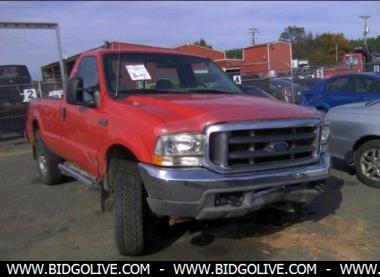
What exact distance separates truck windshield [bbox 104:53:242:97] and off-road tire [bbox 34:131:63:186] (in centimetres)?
253

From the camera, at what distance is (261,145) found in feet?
13.9

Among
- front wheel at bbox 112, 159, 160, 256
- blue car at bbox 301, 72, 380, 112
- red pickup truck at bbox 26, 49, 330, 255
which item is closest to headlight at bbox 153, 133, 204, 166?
red pickup truck at bbox 26, 49, 330, 255

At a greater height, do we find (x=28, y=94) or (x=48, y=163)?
(x=28, y=94)

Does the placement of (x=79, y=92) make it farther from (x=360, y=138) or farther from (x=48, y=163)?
(x=360, y=138)

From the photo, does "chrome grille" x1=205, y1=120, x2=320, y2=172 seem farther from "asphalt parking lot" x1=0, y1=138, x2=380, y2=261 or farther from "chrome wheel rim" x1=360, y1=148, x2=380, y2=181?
"chrome wheel rim" x1=360, y1=148, x2=380, y2=181

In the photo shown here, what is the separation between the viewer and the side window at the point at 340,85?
36.6 feet

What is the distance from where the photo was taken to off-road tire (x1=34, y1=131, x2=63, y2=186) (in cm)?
739

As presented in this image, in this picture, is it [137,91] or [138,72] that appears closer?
[137,91]

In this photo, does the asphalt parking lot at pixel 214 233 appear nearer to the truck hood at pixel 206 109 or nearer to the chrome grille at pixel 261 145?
the chrome grille at pixel 261 145

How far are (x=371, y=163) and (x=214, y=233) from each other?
2955 millimetres

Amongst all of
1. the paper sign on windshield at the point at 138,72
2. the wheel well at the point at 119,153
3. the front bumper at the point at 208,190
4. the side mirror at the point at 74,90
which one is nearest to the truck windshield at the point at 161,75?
the paper sign on windshield at the point at 138,72

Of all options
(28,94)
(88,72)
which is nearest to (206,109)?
(88,72)

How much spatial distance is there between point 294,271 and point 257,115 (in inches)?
54.0

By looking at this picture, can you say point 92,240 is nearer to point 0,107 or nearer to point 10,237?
point 10,237
